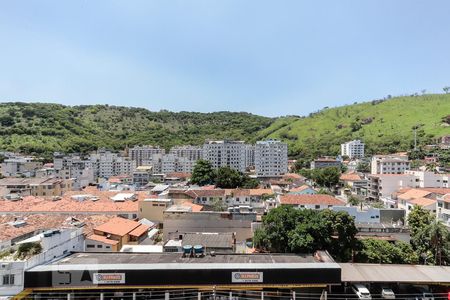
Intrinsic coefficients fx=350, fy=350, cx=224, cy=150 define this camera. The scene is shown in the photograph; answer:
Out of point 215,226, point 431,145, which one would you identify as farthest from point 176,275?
point 431,145

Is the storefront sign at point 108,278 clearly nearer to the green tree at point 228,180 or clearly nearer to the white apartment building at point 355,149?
the green tree at point 228,180

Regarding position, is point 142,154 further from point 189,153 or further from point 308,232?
point 308,232

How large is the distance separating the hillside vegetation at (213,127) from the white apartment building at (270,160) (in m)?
22.5

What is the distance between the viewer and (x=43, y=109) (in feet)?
373

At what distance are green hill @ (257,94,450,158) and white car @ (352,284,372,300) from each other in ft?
254

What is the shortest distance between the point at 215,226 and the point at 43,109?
10705 centimetres

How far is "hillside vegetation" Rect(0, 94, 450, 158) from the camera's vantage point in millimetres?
92375

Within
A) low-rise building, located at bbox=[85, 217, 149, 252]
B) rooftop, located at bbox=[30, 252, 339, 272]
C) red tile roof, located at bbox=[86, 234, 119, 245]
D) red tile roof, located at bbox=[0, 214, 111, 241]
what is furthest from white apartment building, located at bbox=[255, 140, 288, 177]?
rooftop, located at bbox=[30, 252, 339, 272]

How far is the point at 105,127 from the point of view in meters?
120

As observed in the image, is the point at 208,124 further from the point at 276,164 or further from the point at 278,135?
the point at 276,164

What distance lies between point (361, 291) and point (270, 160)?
60.8m

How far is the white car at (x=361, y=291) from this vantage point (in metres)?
15.2

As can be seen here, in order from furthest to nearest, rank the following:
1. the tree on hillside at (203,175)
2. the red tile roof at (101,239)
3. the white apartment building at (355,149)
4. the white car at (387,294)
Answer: the white apartment building at (355,149), the tree on hillside at (203,175), the red tile roof at (101,239), the white car at (387,294)

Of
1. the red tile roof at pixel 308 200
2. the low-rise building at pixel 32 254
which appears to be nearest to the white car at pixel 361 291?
the low-rise building at pixel 32 254
